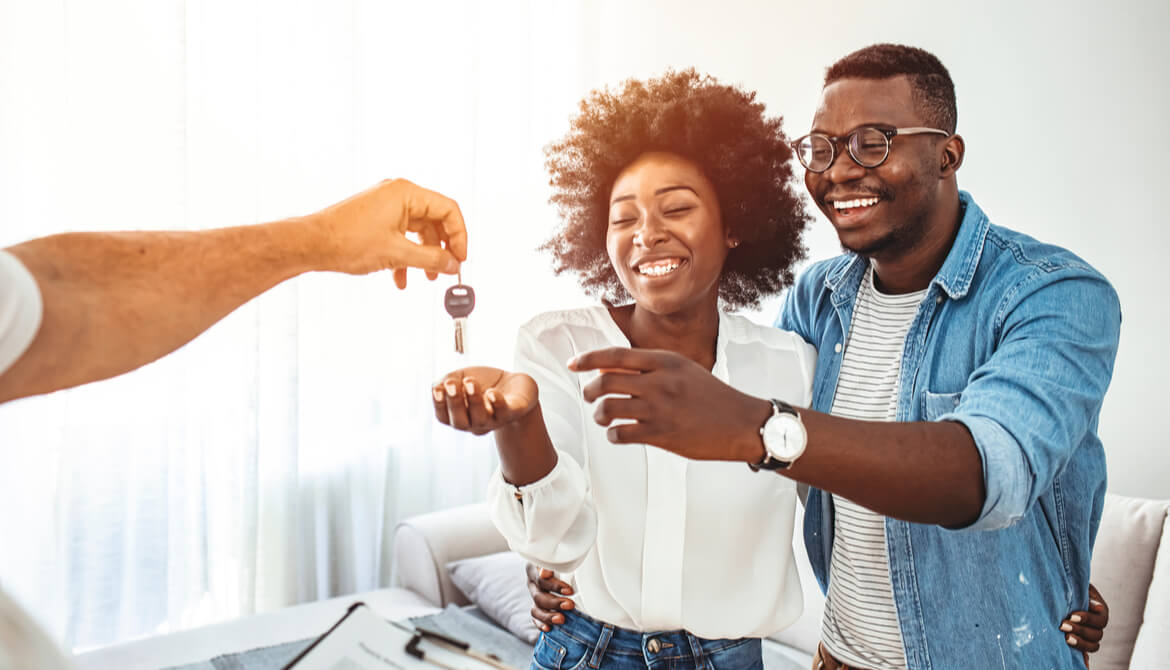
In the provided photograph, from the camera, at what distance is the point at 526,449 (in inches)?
46.9

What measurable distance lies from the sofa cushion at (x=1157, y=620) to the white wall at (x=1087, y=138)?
14.1 inches

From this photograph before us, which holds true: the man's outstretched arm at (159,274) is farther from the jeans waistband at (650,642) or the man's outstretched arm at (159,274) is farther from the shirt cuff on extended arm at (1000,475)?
the shirt cuff on extended arm at (1000,475)

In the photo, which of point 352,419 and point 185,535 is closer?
point 185,535

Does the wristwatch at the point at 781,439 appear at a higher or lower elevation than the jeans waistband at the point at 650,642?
higher

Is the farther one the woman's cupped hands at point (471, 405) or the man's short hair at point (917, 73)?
the man's short hair at point (917, 73)

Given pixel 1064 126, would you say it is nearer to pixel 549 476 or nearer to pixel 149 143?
pixel 549 476

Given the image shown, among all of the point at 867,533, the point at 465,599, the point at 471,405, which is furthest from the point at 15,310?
the point at 465,599

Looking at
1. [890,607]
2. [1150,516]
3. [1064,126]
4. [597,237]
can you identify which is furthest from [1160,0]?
[890,607]

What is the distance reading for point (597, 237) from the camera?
174cm

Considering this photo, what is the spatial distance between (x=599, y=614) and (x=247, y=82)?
8.86 feet

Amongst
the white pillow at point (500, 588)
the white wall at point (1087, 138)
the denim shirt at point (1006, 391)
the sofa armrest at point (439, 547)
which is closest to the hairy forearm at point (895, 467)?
the denim shirt at point (1006, 391)

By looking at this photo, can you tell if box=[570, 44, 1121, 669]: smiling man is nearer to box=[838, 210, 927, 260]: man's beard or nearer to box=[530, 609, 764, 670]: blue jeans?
box=[838, 210, 927, 260]: man's beard

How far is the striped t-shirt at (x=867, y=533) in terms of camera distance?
1.41 metres

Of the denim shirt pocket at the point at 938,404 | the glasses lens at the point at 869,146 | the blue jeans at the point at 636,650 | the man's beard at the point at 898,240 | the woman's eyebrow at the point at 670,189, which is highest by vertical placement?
the glasses lens at the point at 869,146
